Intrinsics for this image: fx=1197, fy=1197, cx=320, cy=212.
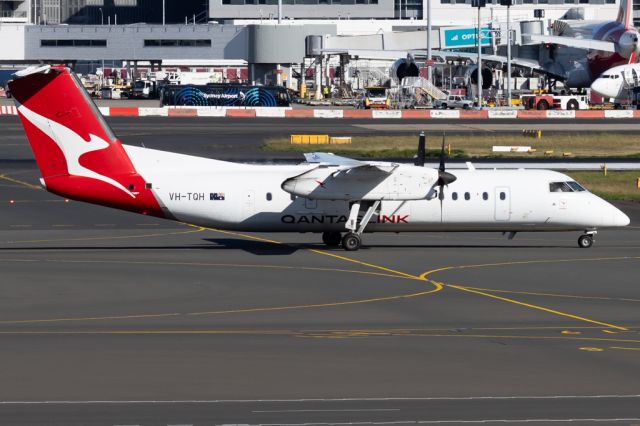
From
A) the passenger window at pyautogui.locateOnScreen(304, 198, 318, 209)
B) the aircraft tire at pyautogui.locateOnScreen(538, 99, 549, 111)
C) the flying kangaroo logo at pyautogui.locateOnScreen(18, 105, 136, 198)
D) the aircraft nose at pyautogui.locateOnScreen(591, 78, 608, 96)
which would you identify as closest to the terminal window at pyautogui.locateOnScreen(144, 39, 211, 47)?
the aircraft tire at pyautogui.locateOnScreen(538, 99, 549, 111)

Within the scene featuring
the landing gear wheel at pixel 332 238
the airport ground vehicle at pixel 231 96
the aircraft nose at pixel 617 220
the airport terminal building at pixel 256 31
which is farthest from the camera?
the airport terminal building at pixel 256 31

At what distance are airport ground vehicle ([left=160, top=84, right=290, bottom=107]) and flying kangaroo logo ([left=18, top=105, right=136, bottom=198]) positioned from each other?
86175mm

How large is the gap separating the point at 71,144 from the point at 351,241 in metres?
9.69

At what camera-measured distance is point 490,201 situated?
40.6m

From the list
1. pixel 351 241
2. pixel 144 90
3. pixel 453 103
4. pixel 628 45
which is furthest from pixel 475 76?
pixel 351 241

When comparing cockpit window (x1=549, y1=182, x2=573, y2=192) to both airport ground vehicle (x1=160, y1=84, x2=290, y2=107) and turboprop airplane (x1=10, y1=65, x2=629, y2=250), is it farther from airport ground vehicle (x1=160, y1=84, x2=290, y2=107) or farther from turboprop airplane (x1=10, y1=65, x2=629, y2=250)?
airport ground vehicle (x1=160, y1=84, x2=290, y2=107)

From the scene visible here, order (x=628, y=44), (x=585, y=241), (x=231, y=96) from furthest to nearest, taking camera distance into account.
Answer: (x=628, y=44), (x=231, y=96), (x=585, y=241)

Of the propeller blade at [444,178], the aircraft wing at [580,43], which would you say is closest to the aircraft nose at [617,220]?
the propeller blade at [444,178]

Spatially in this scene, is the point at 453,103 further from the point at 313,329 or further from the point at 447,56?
the point at 313,329

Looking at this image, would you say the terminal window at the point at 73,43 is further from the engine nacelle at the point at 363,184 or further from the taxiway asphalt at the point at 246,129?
the engine nacelle at the point at 363,184

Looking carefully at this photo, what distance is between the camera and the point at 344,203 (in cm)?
4000

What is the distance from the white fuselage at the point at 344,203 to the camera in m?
38.8

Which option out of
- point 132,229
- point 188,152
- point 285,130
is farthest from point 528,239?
point 285,130

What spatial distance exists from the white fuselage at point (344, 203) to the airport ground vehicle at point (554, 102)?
8427 cm
